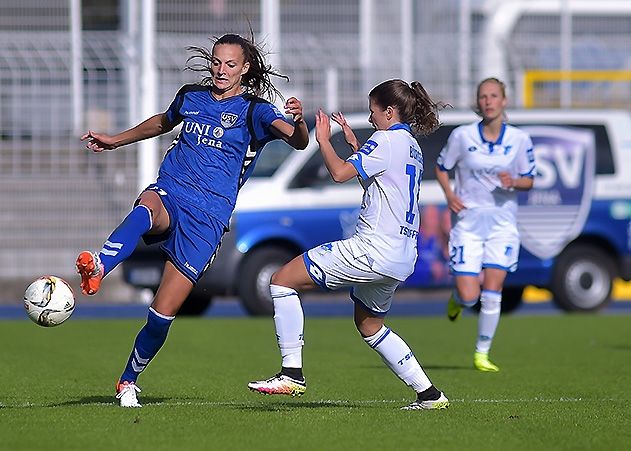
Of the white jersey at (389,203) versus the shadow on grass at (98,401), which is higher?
the white jersey at (389,203)

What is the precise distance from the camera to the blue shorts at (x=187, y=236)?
8055mm

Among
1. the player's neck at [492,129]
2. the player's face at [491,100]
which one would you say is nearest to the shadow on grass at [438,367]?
the player's neck at [492,129]

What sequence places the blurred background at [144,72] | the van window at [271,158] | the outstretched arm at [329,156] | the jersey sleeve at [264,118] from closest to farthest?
the outstretched arm at [329,156] → the jersey sleeve at [264,118] → the van window at [271,158] → the blurred background at [144,72]

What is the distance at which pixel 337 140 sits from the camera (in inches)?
717

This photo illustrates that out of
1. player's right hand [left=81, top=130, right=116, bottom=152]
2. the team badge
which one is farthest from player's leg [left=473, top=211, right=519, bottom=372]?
the team badge

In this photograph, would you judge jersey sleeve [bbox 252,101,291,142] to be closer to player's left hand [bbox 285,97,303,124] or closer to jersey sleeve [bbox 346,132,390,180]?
player's left hand [bbox 285,97,303,124]

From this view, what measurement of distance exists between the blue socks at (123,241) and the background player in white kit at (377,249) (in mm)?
771

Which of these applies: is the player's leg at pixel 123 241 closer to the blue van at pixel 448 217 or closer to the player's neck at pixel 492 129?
the player's neck at pixel 492 129

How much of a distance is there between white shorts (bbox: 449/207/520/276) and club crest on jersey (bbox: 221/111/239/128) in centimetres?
385

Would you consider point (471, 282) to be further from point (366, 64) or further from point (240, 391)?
point (366, 64)

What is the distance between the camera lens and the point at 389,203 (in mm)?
7840

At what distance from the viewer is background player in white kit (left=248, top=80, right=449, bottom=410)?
777 centimetres

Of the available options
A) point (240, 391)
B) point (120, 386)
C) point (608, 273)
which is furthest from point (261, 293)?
point (120, 386)

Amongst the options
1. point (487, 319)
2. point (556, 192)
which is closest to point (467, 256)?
point (487, 319)
